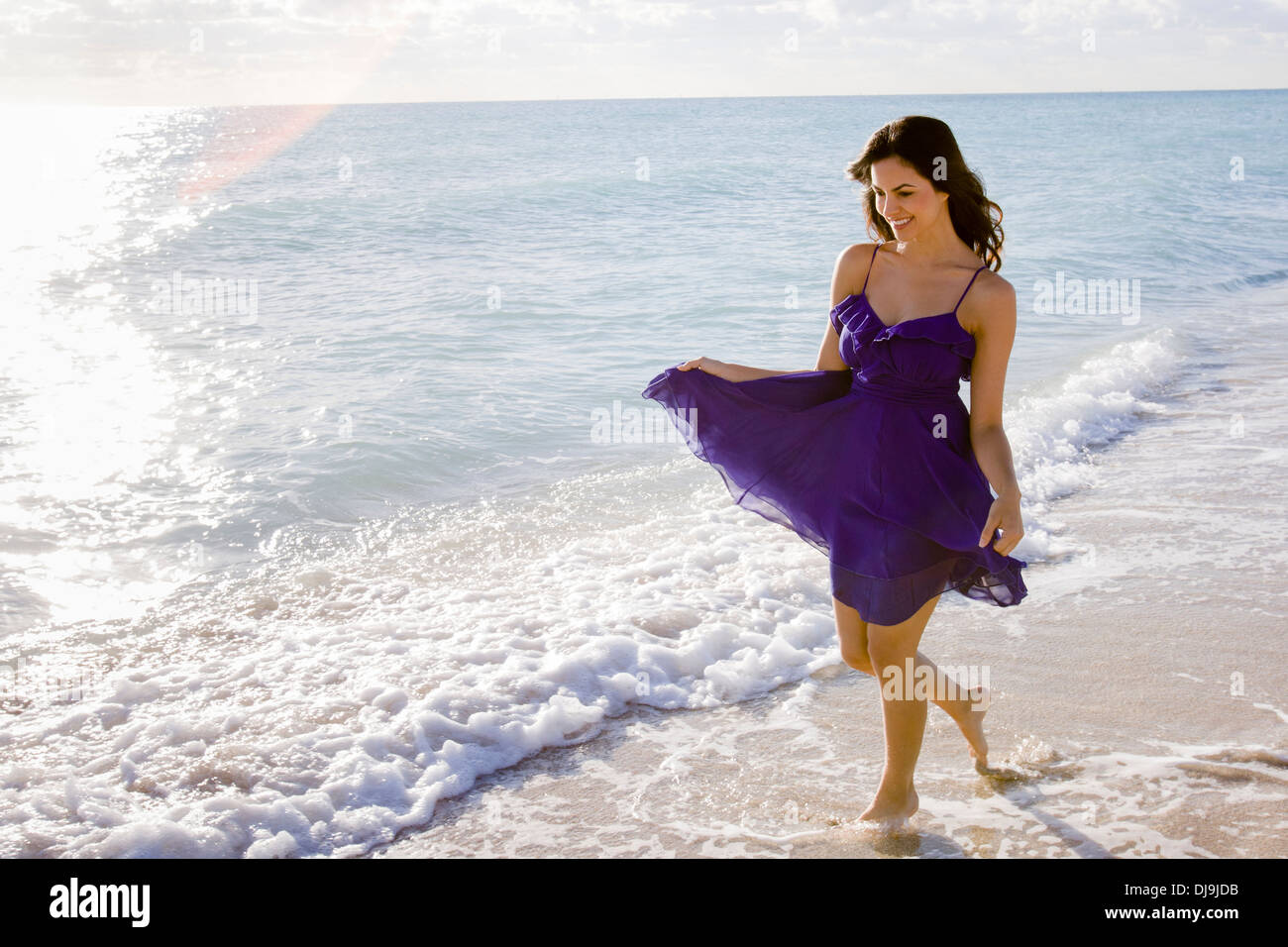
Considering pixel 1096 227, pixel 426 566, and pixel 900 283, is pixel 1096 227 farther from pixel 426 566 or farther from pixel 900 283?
pixel 900 283

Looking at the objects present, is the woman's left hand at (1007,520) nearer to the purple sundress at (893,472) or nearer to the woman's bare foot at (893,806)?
the purple sundress at (893,472)

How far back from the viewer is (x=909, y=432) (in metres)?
3.03

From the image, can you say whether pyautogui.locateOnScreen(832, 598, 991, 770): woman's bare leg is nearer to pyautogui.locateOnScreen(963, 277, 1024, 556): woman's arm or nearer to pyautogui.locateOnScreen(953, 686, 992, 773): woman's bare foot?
pyautogui.locateOnScreen(953, 686, 992, 773): woman's bare foot

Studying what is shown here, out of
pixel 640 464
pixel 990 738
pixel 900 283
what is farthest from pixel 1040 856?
pixel 640 464

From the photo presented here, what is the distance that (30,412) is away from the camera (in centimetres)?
899

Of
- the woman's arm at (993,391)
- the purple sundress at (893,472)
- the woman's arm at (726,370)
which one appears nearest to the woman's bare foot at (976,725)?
the purple sundress at (893,472)

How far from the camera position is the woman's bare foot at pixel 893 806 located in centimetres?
332

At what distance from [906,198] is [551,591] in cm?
315

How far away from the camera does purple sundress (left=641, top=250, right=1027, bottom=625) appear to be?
2.97 m

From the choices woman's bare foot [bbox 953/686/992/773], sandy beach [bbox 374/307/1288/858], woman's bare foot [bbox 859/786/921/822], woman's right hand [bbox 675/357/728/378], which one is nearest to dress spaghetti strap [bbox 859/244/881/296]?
woman's right hand [bbox 675/357/728/378]

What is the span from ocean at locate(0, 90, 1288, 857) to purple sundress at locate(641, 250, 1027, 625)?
902mm

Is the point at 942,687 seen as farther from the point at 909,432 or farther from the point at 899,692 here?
the point at 909,432

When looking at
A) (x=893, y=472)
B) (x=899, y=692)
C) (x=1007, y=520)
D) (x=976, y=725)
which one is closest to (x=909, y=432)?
(x=893, y=472)
